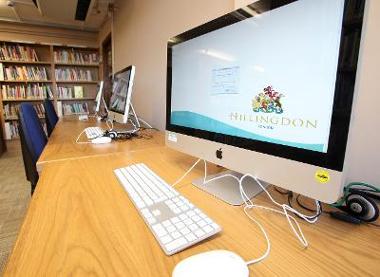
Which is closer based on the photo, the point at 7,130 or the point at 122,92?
the point at 122,92

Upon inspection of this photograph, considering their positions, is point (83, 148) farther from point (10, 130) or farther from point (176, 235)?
point (10, 130)

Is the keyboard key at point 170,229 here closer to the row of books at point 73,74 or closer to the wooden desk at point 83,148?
the wooden desk at point 83,148

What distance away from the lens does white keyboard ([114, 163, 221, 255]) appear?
42cm

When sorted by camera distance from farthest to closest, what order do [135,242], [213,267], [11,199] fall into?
[11,199] < [135,242] < [213,267]

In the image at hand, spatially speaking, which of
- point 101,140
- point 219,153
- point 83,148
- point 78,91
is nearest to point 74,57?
point 78,91

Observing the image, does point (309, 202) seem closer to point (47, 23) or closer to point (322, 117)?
point (322, 117)

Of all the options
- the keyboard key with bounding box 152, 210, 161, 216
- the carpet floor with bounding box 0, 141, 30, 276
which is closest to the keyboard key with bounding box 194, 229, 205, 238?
the keyboard key with bounding box 152, 210, 161, 216

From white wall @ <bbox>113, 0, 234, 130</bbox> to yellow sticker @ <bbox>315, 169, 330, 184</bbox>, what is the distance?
961mm

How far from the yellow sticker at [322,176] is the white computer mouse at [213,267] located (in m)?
0.22

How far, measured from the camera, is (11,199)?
6.91ft

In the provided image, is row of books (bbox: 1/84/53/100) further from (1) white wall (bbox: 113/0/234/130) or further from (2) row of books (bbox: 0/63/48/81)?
(1) white wall (bbox: 113/0/234/130)

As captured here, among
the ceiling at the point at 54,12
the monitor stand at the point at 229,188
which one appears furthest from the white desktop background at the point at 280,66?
the ceiling at the point at 54,12

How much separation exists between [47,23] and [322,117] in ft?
17.7

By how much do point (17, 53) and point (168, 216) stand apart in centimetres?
526
